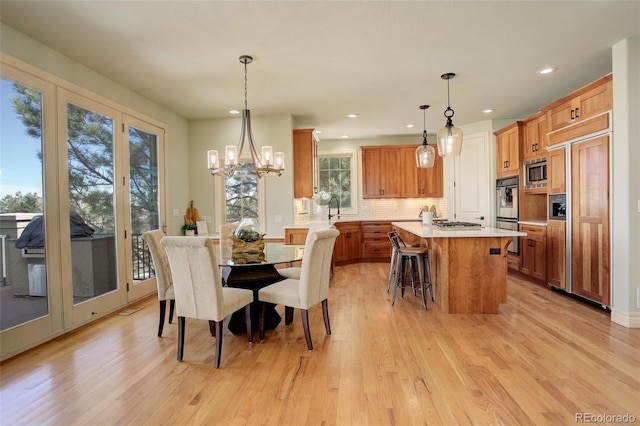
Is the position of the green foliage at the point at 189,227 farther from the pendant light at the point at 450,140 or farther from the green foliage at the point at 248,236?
the pendant light at the point at 450,140

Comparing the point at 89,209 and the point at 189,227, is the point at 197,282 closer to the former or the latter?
the point at 89,209

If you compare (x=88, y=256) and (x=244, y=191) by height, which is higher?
(x=244, y=191)

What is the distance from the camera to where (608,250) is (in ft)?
10.7

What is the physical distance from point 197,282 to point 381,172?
17.3 feet

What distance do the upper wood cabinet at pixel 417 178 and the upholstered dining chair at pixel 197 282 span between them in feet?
17.3

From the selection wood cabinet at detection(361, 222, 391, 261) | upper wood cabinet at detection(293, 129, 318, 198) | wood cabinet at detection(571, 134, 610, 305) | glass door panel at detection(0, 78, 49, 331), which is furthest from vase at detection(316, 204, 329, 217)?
glass door panel at detection(0, 78, 49, 331)

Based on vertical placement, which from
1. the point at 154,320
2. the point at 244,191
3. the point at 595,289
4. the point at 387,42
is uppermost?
Answer: the point at 387,42

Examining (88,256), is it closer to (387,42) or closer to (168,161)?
(168,161)

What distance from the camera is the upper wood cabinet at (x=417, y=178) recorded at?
688 cm

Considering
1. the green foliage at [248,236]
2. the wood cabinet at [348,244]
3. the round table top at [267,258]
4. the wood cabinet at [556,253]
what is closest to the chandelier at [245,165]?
the green foliage at [248,236]

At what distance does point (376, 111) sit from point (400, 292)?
279 centimetres

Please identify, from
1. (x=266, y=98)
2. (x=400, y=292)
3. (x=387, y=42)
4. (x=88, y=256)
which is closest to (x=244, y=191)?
(x=266, y=98)

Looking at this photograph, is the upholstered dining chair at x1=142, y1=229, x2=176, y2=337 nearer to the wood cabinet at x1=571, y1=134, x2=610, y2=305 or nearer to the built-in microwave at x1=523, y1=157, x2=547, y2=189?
the wood cabinet at x1=571, y1=134, x2=610, y2=305

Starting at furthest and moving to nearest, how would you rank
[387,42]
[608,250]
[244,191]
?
[244,191] < [608,250] < [387,42]
